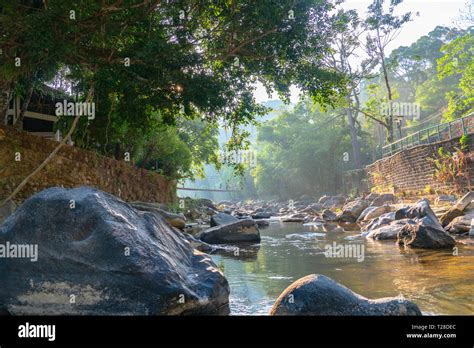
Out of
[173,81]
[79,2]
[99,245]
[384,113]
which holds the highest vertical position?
[384,113]

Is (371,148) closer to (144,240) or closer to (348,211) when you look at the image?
(348,211)

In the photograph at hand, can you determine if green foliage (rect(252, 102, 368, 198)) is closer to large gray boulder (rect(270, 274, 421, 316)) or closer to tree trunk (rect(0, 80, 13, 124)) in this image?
tree trunk (rect(0, 80, 13, 124))

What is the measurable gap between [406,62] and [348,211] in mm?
37546

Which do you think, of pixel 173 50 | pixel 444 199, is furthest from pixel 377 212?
pixel 173 50

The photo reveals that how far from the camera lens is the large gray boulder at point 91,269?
3938 mm

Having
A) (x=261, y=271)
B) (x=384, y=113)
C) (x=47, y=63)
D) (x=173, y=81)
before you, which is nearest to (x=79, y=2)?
(x=47, y=63)

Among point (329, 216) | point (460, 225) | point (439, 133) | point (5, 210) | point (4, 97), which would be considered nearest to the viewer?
point (5, 210)

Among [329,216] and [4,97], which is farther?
[329,216]

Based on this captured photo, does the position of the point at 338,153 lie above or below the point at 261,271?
above

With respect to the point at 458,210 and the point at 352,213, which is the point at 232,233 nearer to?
the point at 458,210

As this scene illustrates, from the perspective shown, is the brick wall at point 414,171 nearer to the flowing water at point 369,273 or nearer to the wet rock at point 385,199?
the wet rock at point 385,199

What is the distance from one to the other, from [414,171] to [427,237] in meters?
13.5

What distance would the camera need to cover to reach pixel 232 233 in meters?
11.6

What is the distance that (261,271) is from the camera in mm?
7098
